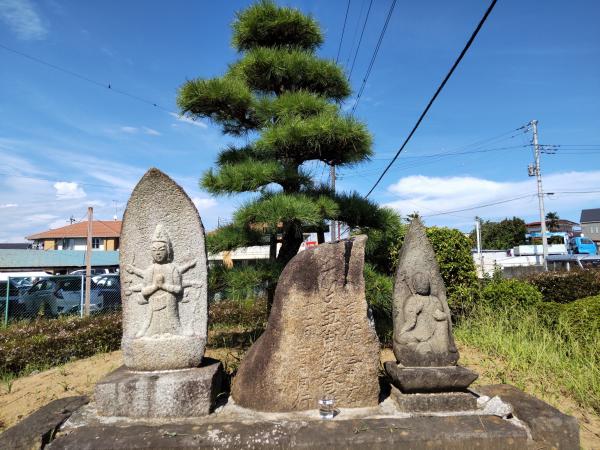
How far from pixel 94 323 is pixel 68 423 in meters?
4.10

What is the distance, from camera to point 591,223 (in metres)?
58.2

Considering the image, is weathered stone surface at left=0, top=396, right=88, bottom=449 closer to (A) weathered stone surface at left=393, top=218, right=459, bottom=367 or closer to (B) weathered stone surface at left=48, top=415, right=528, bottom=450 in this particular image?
(B) weathered stone surface at left=48, top=415, right=528, bottom=450

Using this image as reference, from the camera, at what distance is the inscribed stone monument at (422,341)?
300 cm

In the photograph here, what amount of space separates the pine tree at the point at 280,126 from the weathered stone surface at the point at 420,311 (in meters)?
1.45

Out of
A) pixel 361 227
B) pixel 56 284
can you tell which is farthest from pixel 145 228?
pixel 56 284

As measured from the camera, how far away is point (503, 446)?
8.58ft

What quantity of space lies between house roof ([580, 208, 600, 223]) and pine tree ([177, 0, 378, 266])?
6707cm

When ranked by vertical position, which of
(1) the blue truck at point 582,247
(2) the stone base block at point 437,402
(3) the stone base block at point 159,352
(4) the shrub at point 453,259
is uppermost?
(1) the blue truck at point 582,247

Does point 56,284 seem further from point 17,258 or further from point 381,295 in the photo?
point 17,258

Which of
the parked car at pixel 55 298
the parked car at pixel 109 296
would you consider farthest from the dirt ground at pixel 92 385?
the parked car at pixel 109 296

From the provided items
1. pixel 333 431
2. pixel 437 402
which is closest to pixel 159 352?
pixel 333 431

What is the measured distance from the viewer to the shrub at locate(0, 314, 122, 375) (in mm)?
5223

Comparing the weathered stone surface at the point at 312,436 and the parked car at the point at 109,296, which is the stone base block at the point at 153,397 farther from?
the parked car at the point at 109,296

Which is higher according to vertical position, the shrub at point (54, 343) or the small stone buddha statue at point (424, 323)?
the small stone buddha statue at point (424, 323)
